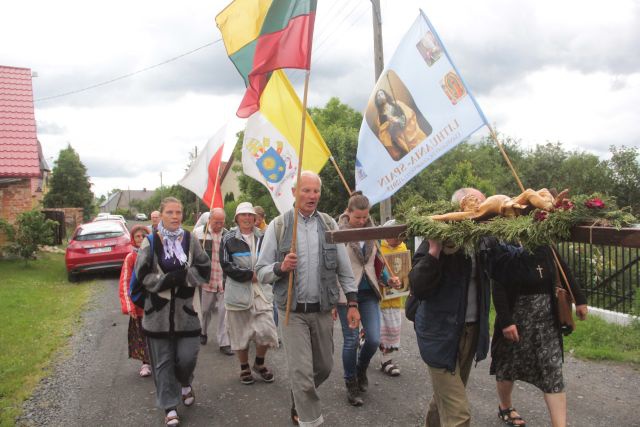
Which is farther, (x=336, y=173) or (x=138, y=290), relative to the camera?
(x=336, y=173)

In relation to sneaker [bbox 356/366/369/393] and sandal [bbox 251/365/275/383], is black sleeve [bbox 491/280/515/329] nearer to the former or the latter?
sneaker [bbox 356/366/369/393]

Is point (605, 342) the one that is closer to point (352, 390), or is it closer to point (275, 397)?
point (352, 390)

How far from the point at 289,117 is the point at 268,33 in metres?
2.47

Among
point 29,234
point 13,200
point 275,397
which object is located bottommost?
point 275,397

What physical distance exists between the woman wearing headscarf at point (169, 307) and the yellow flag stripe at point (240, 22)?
61.2 inches

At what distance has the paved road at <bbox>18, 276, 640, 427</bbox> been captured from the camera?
458 cm

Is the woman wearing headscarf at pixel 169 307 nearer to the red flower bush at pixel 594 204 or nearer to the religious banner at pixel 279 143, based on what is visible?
the religious banner at pixel 279 143

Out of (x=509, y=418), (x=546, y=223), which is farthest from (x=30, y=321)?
(x=546, y=223)

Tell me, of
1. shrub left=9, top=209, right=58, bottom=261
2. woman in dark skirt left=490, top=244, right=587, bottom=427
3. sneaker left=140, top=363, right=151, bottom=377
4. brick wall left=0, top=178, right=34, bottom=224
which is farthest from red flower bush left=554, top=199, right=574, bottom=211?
brick wall left=0, top=178, right=34, bottom=224

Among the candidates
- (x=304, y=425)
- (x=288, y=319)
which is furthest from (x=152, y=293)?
(x=304, y=425)

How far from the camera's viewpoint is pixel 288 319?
402 cm

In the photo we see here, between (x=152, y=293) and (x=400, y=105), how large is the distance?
3.02 meters

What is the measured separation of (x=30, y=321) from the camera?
28.1 ft

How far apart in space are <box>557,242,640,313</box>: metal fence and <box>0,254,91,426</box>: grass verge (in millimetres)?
7056
